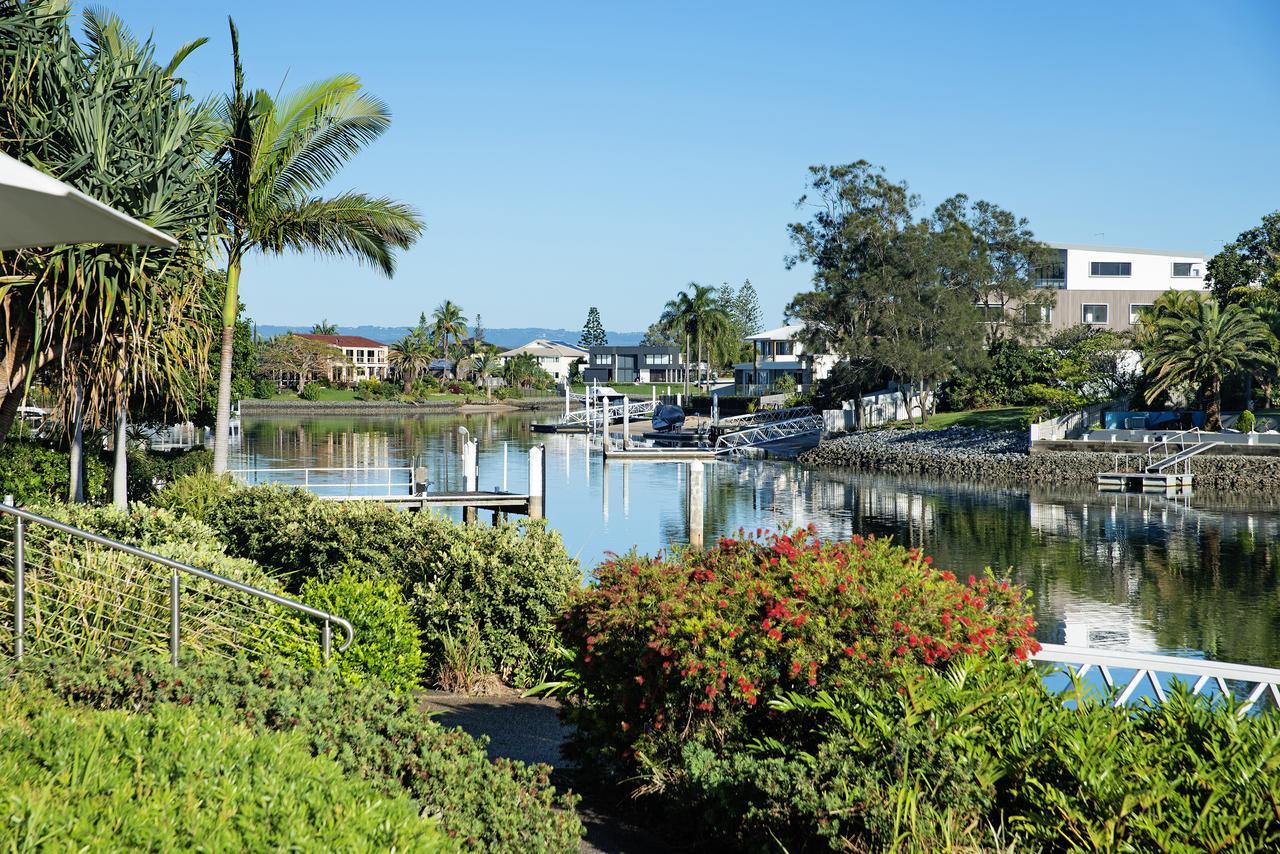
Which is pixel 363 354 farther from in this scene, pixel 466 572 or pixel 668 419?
pixel 466 572

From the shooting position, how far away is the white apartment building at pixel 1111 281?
7338 centimetres

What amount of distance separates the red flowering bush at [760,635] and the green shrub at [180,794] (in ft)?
8.62

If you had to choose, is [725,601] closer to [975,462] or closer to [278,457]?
[975,462]

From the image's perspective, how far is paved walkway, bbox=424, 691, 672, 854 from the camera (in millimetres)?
7074

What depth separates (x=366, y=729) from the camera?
19.0ft

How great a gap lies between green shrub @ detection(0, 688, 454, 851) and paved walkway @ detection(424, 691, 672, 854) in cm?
265

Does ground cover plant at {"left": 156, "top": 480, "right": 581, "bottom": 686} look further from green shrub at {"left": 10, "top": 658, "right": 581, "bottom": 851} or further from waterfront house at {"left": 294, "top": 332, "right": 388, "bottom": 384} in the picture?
waterfront house at {"left": 294, "top": 332, "right": 388, "bottom": 384}

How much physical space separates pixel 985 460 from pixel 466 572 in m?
41.6

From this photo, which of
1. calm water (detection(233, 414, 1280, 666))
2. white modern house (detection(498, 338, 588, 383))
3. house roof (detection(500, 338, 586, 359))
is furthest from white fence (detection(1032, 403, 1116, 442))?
house roof (detection(500, 338, 586, 359))

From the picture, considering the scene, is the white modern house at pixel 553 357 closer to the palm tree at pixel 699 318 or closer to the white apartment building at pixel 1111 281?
the palm tree at pixel 699 318

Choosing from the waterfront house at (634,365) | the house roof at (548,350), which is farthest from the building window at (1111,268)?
the house roof at (548,350)

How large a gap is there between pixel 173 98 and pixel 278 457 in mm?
41310

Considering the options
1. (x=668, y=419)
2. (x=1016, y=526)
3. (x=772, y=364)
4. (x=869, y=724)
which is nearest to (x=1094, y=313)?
(x=668, y=419)

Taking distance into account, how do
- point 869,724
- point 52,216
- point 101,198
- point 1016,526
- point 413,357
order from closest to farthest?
point 52,216 → point 869,724 → point 101,198 → point 1016,526 → point 413,357
